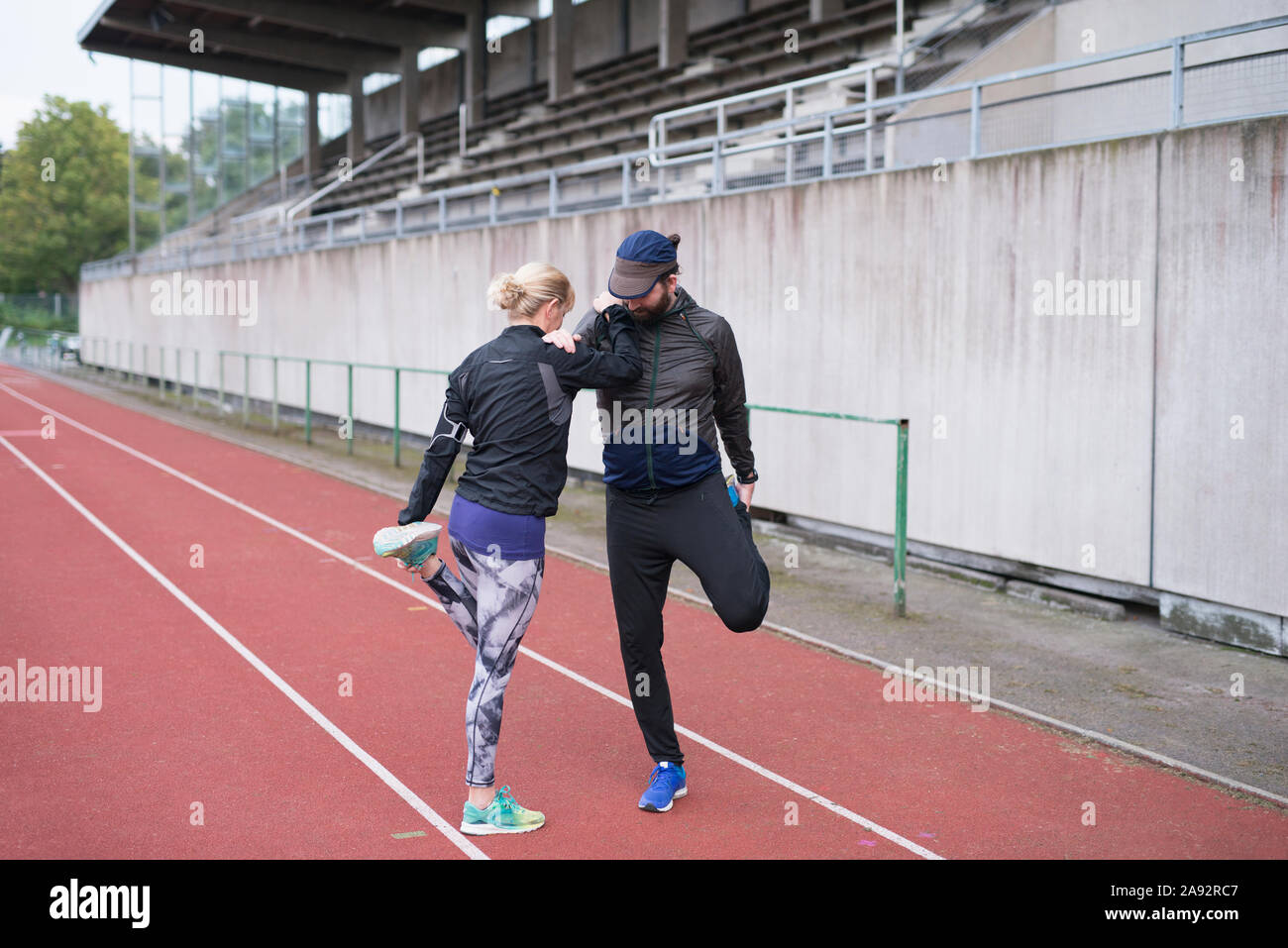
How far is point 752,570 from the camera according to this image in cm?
477

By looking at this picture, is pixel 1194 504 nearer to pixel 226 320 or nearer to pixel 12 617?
pixel 12 617

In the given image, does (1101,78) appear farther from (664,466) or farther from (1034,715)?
(664,466)

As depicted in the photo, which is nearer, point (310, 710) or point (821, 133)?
point (310, 710)

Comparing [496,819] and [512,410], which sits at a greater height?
[512,410]

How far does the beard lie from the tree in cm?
6898

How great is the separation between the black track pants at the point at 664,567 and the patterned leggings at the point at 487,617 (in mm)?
415

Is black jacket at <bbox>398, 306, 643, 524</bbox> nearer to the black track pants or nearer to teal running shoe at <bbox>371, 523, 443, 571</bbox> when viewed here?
teal running shoe at <bbox>371, 523, 443, 571</bbox>

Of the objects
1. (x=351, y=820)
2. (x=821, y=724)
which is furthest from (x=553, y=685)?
(x=351, y=820)

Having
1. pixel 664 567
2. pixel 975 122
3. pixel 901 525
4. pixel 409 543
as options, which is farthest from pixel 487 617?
pixel 975 122

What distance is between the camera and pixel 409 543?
4375 mm

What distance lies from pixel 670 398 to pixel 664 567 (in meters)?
0.68

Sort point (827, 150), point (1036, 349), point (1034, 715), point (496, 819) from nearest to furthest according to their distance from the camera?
point (496, 819)
point (1034, 715)
point (1036, 349)
point (827, 150)

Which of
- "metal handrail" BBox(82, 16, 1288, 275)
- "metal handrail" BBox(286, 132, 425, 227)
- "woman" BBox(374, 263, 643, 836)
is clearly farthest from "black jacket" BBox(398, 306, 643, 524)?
"metal handrail" BBox(286, 132, 425, 227)

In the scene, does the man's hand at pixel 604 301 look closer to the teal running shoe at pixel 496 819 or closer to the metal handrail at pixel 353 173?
the teal running shoe at pixel 496 819
